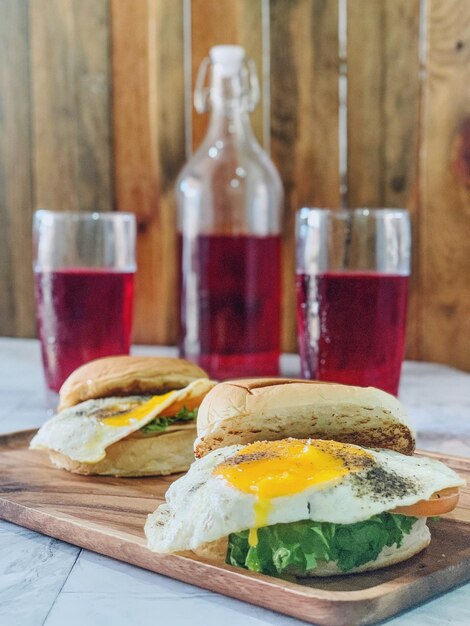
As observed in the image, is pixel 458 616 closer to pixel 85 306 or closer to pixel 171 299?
pixel 85 306

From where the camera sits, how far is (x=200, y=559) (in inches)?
36.6

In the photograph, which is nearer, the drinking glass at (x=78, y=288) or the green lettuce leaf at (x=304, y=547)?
the green lettuce leaf at (x=304, y=547)

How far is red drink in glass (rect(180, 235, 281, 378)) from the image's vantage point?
199 cm

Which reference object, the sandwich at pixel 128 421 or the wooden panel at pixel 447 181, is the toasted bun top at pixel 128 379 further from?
the wooden panel at pixel 447 181

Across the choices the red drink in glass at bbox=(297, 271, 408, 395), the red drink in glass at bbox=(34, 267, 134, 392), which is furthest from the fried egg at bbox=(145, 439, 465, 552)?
the red drink in glass at bbox=(34, 267, 134, 392)

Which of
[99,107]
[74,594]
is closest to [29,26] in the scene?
A: [99,107]

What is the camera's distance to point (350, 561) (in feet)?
3.00

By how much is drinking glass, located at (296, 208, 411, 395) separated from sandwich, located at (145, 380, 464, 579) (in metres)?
0.62

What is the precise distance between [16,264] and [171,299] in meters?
0.51

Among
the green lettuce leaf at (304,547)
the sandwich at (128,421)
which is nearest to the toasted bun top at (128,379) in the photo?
the sandwich at (128,421)

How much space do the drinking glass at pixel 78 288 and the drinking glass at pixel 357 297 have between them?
1.26 ft

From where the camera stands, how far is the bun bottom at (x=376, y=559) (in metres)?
0.91

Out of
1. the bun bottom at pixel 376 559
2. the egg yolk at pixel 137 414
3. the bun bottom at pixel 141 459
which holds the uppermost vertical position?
the egg yolk at pixel 137 414

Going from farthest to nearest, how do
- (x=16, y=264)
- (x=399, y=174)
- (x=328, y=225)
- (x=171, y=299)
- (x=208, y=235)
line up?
(x=16, y=264) < (x=171, y=299) < (x=399, y=174) < (x=208, y=235) < (x=328, y=225)
